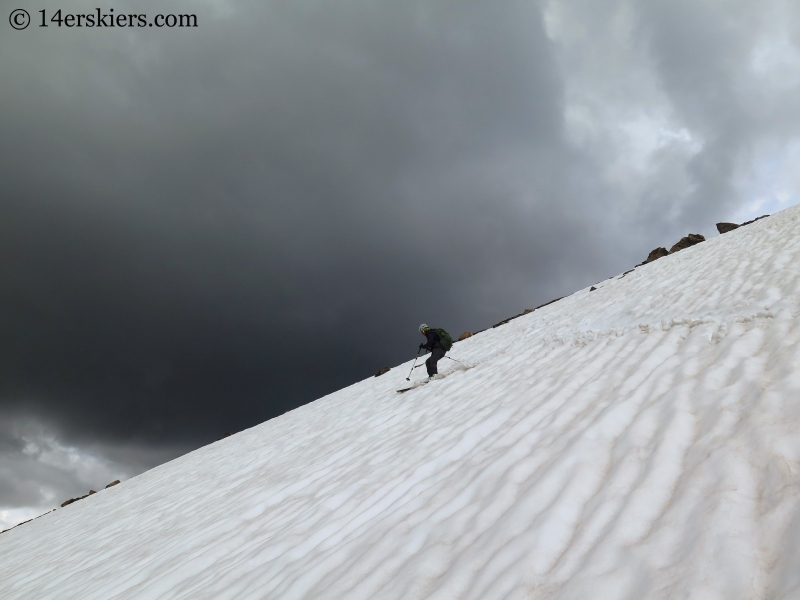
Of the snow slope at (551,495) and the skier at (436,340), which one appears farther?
the skier at (436,340)

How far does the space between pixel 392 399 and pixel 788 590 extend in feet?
26.7

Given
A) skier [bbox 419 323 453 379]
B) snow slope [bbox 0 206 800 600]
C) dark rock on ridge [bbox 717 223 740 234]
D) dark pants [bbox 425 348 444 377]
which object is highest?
dark rock on ridge [bbox 717 223 740 234]

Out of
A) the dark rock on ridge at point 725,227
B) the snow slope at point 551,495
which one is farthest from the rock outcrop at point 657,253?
the snow slope at point 551,495

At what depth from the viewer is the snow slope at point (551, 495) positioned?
73.8 inches

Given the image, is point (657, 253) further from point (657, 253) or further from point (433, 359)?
point (433, 359)

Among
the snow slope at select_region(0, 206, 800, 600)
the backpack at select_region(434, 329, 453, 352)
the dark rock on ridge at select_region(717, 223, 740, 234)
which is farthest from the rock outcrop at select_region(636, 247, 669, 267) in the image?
the backpack at select_region(434, 329, 453, 352)

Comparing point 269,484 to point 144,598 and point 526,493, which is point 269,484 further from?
point 526,493

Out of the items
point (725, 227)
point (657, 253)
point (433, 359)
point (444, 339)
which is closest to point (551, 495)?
point (444, 339)

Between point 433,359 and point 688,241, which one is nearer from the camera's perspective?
point 433,359

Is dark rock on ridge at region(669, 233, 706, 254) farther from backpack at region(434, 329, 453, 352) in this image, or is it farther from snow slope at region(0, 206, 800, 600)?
backpack at region(434, 329, 453, 352)

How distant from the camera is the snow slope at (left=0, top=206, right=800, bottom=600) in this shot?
1.87m

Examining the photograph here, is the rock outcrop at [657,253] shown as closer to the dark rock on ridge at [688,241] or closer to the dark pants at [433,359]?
the dark rock on ridge at [688,241]

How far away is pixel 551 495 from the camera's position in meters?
2.59

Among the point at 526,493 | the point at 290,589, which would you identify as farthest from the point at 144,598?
the point at 526,493
